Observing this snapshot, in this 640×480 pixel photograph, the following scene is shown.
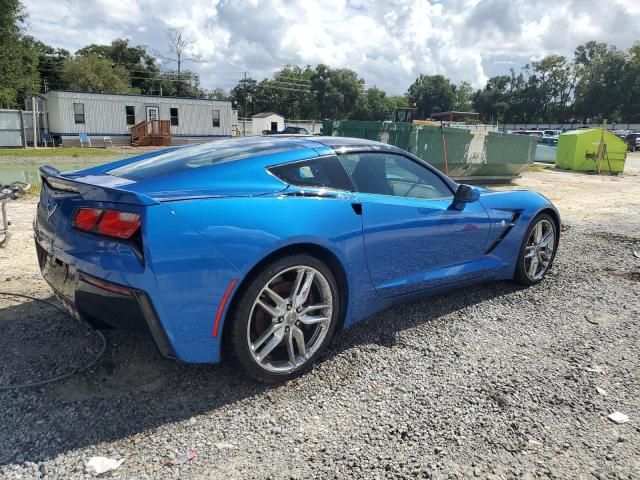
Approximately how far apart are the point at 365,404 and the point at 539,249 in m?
2.92

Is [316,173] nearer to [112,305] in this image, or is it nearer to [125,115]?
[112,305]

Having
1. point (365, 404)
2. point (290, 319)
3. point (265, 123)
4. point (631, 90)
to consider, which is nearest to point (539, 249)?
point (365, 404)

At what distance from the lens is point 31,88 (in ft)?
156

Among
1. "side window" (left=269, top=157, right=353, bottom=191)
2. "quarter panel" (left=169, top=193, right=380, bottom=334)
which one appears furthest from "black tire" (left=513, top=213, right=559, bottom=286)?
"side window" (left=269, top=157, right=353, bottom=191)

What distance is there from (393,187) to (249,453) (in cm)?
205

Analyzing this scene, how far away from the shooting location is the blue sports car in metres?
2.49

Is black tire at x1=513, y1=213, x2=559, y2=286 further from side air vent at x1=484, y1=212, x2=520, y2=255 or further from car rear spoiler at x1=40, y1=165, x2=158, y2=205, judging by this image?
car rear spoiler at x1=40, y1=165, x2=158, y2=205

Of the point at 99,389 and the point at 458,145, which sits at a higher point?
the point at 458,145

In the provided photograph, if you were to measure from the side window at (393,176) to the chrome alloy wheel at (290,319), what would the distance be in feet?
2.52

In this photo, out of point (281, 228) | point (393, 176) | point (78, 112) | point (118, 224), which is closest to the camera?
point (118, 224)

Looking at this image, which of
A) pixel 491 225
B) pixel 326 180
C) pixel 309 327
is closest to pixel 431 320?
pixel 491 225

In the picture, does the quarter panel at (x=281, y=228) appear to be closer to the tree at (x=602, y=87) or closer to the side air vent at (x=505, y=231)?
the side air vent at (x=505, y=231)

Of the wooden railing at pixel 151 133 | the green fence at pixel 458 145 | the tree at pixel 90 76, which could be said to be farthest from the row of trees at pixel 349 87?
the green fence at pixel 458 145

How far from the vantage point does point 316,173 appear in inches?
126
